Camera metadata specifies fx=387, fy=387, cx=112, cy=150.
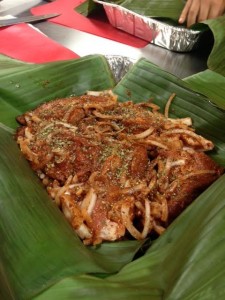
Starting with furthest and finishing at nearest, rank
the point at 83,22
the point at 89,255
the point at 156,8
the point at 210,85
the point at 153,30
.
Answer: the point at 83,22 → the point at 156,8 → the point at 153,30 → the point at 210,85 → the point at 89,255

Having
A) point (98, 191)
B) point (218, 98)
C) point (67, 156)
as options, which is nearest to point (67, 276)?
point (98, 191)

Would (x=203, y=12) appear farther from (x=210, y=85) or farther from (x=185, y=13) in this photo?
(x=210, y=85)

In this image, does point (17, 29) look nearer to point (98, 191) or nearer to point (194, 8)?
point (194, 8)

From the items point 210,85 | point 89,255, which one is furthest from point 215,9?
point 89,255

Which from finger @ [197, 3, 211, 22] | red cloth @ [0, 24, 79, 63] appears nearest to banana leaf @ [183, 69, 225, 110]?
red cloth @ [0, 24, 79, 63]

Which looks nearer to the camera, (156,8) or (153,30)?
(153,30)

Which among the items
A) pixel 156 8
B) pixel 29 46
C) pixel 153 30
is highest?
pixel 156 8
